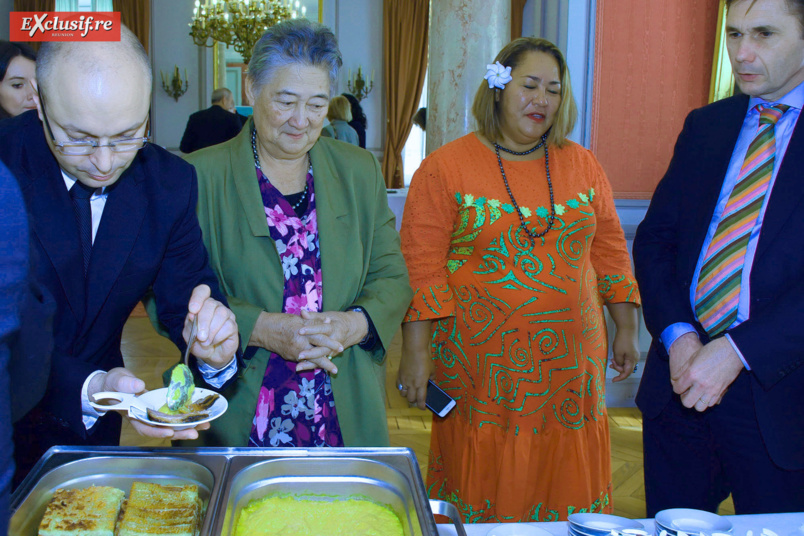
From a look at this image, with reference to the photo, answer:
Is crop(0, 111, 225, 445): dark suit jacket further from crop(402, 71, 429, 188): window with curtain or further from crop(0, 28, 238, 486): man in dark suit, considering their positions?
crop(402, 71, 429, 188): window with curtain

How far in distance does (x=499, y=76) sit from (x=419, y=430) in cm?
189

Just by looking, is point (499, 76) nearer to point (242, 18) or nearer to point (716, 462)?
point (716, 462)

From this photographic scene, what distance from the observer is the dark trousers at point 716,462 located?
1.37m

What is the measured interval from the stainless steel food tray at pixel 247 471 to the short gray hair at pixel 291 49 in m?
0.83

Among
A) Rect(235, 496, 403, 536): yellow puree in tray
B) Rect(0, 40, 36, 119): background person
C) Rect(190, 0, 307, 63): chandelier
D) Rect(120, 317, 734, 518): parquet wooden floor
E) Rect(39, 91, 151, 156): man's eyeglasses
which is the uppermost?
Rect(190, 0, 307, 63): chandelier

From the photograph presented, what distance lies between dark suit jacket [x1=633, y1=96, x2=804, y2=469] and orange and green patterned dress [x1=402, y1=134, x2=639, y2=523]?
23 cm

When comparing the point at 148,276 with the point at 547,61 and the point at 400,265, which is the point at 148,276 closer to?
the point at 400,265

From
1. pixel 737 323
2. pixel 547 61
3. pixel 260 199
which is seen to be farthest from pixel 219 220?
pixel 737 323

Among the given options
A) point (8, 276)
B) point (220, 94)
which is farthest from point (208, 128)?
point (8, 276)

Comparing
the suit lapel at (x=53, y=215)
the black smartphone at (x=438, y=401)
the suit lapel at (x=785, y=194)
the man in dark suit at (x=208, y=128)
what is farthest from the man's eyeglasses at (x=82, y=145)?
the man in dark suit at (x=208, y=128)

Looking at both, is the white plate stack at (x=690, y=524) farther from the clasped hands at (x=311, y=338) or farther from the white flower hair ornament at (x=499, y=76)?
the white flower hair ornament at (x=499, y=76)

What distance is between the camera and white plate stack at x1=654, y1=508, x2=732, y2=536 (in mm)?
930

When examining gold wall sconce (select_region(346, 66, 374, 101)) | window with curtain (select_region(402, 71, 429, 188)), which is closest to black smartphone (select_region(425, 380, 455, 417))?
gold wall sconce (select_region(346, 66, 374, 101))

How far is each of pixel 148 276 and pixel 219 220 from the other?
27 centimetres
